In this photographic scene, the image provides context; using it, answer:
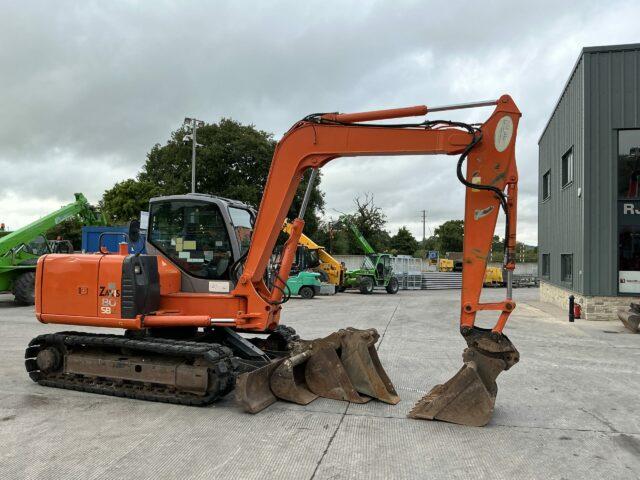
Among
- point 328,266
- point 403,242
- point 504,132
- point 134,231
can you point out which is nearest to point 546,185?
point 328,266

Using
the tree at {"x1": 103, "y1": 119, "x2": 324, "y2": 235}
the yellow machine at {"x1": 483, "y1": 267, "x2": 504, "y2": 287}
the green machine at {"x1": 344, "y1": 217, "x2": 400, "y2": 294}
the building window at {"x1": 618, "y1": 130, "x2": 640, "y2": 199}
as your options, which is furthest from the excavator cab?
the yellow machine at {"x1": 483, "y1": 267, "x2": 504, "y2": 287}

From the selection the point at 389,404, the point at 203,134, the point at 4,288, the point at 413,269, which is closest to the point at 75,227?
the point at 203,134

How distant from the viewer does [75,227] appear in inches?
1433

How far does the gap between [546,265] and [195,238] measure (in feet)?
67.9

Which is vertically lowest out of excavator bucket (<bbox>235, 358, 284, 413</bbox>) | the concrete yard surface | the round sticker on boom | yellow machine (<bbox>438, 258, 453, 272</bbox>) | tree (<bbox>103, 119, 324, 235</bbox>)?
the concrete yard surface

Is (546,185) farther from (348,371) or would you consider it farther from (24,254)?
(24,254)

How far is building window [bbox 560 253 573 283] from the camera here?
57.4ft

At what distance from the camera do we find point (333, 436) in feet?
16.3

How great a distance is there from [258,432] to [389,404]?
176 centimetres

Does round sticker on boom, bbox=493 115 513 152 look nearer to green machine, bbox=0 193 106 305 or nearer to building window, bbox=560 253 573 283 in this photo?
building window, bbox=560 253 573 283

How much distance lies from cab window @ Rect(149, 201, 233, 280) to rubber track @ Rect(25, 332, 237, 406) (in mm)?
1086

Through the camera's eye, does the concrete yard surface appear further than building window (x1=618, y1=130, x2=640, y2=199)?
No

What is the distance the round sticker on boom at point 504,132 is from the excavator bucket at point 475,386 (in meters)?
2.07

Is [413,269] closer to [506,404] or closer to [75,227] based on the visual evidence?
[75,227]
